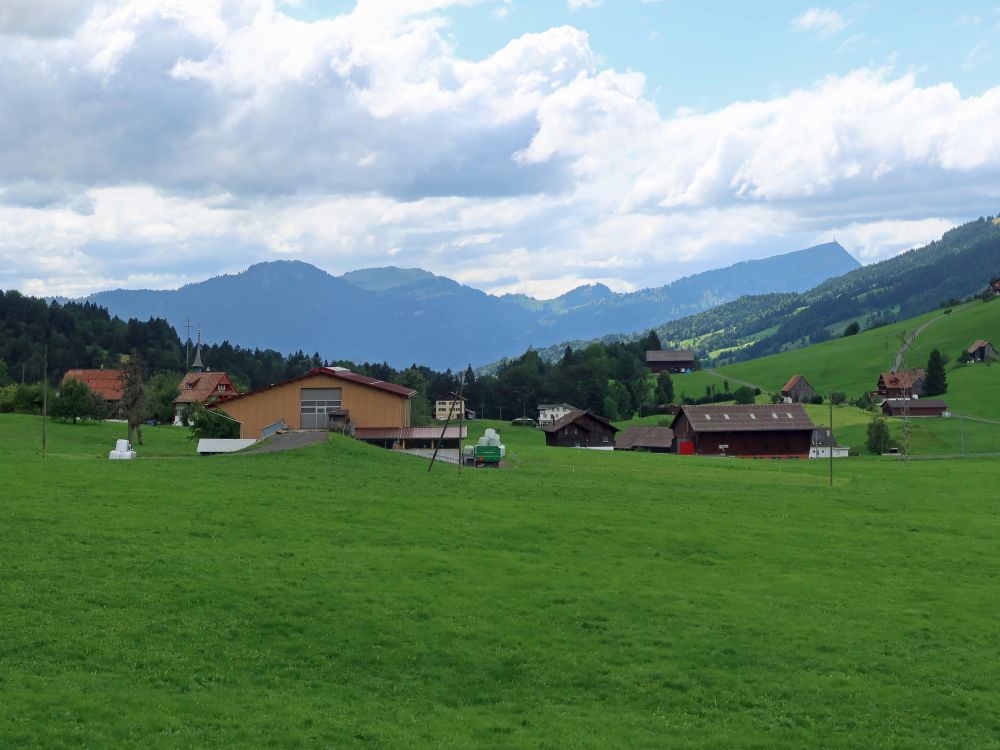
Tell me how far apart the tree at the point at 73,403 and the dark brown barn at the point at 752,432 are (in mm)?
70448

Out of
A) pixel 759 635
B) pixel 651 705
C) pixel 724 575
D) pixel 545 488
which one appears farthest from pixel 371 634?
pixel 545 488

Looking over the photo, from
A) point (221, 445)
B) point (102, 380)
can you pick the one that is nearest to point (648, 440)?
point (221, 445)

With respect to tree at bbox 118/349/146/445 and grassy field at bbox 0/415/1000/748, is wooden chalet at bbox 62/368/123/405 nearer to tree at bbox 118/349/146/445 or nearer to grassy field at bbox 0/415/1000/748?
tree at bbox 118/349/146/445

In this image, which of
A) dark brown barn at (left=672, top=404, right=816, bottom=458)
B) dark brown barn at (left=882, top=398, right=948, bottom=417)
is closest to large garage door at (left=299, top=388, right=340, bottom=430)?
dark brown barn at (left=672, top=404, right=816, bottom=458)

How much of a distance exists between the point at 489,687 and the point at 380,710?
11.5ft

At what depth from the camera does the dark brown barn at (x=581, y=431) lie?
138 m

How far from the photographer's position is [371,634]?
29688mm

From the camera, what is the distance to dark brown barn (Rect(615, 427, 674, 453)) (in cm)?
13688

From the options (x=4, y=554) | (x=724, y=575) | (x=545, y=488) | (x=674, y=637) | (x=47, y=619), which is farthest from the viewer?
(x=545, y=488)

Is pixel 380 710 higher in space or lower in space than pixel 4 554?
lower

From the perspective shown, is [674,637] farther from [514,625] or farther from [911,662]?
[911,662]

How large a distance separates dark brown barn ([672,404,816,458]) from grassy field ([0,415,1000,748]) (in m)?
67.4

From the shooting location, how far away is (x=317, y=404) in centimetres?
9031

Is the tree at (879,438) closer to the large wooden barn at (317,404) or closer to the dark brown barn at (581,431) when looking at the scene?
the dark brown barn at (581,431)
